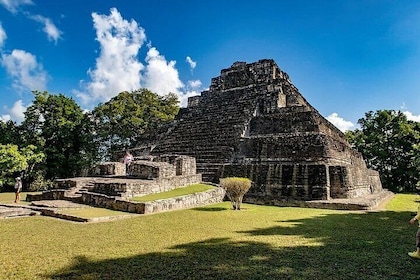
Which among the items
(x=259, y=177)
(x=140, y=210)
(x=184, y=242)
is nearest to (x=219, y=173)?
(x=259, y=177)

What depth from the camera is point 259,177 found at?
13.5 metres

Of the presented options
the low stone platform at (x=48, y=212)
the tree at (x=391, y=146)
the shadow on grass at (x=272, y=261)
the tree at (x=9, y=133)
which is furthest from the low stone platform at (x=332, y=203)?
the tree at (x=391, y=146)

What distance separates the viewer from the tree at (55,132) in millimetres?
21797

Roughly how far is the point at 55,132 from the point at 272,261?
21.7m

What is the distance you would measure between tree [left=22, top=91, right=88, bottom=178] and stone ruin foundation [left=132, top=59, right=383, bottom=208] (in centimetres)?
613

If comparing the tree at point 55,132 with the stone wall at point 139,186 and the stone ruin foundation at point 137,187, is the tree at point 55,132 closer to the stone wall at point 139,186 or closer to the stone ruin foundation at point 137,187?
the stone ruin foundation at point 137,187

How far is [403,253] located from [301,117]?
10.5 meters

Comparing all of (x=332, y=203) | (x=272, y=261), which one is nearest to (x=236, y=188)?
(x=332, y=203)

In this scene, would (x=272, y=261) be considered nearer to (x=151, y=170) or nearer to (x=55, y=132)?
(x=151, y=170)

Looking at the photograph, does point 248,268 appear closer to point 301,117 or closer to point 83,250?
point 83,250

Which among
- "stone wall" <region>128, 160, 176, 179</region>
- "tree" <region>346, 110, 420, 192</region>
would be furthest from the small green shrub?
"tree" <region>346, 110, 420, 192</region>

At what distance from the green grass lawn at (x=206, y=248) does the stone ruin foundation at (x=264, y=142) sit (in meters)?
4.01

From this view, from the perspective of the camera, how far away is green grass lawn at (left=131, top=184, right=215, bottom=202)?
10211 mm

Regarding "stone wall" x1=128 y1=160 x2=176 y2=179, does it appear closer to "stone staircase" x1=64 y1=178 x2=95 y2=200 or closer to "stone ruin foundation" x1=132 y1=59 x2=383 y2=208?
"stone staircase" x1=64 y1=178 x2=95 y2=200
